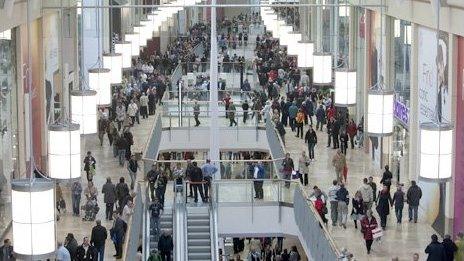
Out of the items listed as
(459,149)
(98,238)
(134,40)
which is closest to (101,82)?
(98,238)

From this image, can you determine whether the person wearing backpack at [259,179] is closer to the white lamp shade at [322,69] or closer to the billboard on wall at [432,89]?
the billboard on wall at [432,89]

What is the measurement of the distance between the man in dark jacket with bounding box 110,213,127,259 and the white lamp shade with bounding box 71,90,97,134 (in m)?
6.77

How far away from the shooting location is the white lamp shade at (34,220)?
39.0ft

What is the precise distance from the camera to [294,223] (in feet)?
99.9

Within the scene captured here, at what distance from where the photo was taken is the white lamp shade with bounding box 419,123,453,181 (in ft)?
48.2

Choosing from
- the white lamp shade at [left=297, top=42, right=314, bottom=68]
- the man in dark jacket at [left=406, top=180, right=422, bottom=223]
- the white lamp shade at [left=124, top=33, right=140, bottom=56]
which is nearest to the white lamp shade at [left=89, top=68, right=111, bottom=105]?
the man in dark jacket at [left=406, top=180, right=422, bottom=223]

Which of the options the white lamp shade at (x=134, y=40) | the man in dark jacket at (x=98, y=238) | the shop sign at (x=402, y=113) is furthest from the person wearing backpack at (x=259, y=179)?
the man in dark jacket at (x=98, y=238)

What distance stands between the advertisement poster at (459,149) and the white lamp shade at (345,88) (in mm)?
4709

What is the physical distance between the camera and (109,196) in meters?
27.4

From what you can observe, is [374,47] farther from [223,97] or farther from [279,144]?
[223,97]

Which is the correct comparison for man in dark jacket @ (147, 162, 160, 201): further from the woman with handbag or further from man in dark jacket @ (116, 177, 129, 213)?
the woman with handbag

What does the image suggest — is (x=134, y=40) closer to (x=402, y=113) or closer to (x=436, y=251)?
(x=402, y=113)

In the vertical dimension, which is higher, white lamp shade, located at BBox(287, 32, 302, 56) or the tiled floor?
white lamp shade, located at BBox(287, 32, 302, 56)

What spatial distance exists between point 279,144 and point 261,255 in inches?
144
